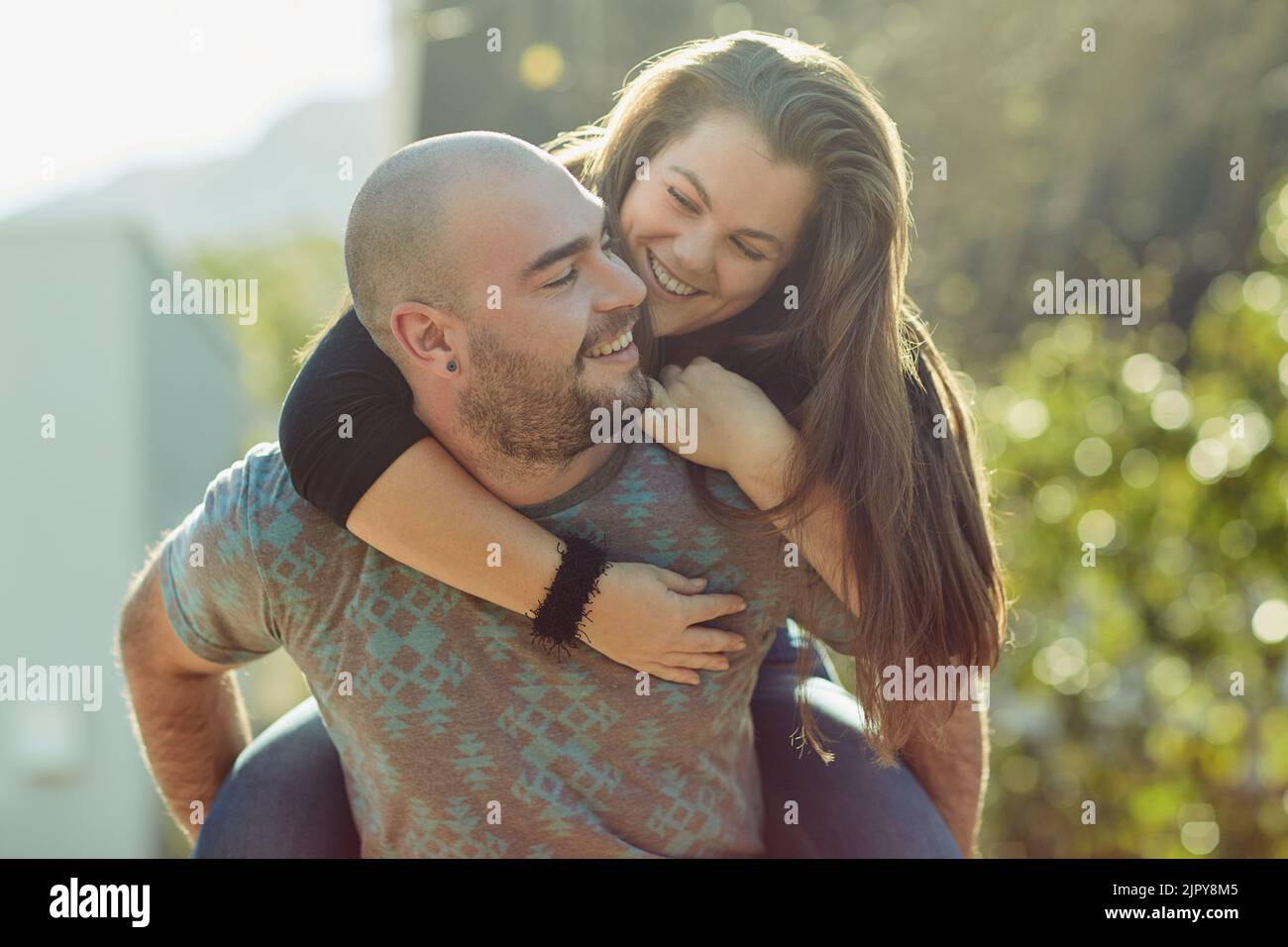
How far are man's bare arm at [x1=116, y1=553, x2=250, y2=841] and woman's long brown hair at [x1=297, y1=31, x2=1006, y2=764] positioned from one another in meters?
0.48

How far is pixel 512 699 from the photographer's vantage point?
1.58 metres

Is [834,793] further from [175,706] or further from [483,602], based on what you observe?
[175,706]

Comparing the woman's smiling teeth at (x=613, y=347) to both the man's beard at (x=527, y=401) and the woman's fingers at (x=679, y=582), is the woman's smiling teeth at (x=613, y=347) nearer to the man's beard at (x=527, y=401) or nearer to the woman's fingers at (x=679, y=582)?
the man's beard at (x=527, y=401)

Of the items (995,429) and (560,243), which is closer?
(560,243)

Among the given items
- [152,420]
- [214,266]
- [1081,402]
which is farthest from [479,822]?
[214,266]

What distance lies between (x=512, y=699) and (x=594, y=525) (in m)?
0.23

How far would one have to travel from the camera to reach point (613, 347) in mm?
1486

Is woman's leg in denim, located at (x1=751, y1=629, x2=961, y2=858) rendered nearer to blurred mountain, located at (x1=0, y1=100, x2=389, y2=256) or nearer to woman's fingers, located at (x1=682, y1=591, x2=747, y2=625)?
woman's fingers, located at (x1=682, y1=591, x2=747, y2=625)

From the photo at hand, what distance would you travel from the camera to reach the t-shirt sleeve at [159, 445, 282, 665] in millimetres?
1529

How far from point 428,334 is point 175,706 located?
689 mm

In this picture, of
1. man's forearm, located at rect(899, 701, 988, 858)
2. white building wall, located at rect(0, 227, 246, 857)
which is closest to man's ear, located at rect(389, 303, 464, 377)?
man's forearm, located at rect(899, 701, 988, 858)

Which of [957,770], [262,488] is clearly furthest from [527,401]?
[957,770]

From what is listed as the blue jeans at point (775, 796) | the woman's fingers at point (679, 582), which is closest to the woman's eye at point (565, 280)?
the woman's fingers at point (679, 582)
